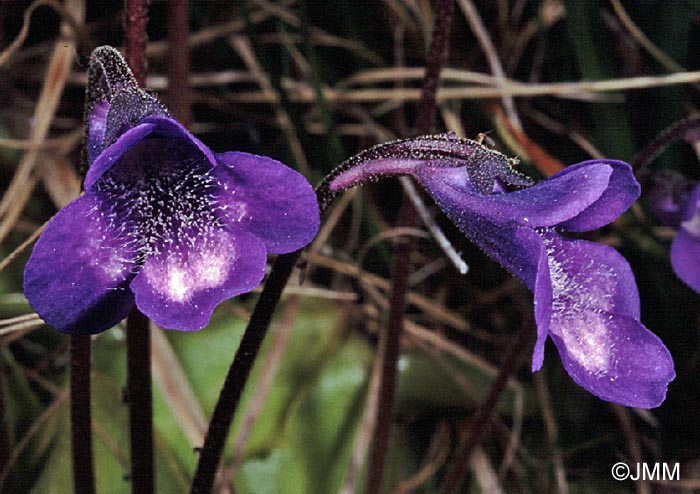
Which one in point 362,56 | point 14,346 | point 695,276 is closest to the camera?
point 695,276

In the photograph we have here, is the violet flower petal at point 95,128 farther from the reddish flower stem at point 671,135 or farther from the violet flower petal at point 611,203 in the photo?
the reddish flower stem at point 671,135

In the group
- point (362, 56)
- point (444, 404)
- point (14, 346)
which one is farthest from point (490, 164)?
point (14, 346)

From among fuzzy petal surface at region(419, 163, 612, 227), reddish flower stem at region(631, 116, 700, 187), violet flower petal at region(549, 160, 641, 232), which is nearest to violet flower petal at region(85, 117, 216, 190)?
fuzzy petal surface at region(419, 163, 612, 227)

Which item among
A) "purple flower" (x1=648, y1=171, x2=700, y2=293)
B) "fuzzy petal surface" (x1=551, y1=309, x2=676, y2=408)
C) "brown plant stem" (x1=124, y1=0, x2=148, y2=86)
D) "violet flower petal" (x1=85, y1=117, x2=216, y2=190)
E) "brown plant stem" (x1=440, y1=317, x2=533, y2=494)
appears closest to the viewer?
"violet flower petal" (x1=85, y1=117, x2=216, y2=190)

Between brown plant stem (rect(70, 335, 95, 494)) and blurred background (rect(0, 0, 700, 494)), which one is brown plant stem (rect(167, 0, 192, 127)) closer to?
blurred background (rect(0, 0, 700, 494))

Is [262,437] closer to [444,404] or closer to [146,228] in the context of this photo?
[444,404]

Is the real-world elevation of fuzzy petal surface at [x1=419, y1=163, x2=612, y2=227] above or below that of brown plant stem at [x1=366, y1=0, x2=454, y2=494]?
above

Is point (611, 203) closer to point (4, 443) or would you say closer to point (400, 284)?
point (400, 284)
